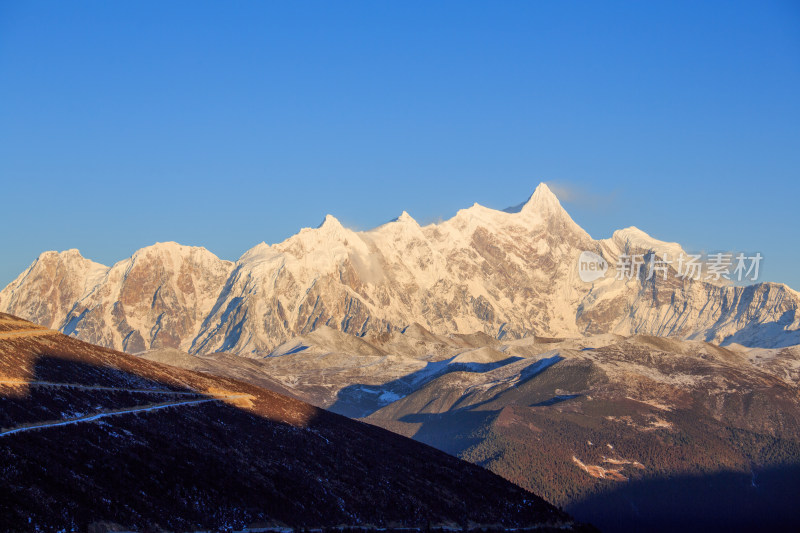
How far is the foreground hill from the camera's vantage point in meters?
106

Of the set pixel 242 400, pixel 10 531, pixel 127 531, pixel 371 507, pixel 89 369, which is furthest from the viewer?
pixel 242 400

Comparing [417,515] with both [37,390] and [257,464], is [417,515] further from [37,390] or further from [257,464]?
[37,390]

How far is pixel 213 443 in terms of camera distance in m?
148

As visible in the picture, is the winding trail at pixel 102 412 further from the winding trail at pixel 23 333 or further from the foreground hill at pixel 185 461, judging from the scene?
the winding trail at pixel 23 333

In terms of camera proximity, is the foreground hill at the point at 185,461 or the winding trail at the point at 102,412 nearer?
the foreground hill at the point at 185,461

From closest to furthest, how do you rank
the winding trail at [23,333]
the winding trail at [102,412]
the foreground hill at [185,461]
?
the foreground hill at [185,461] → the winding trail at [102,412] → the winding trail at [23,333]

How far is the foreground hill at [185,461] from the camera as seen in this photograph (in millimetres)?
105562

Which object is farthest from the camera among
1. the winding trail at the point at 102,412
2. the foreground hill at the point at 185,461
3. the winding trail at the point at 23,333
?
the winding trail at the point at 23,333

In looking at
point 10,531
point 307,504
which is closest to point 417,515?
point 307,504

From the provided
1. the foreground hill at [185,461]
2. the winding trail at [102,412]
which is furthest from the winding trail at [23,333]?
the winding trail at [102,412]

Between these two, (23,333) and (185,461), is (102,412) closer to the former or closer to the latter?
(185,461)

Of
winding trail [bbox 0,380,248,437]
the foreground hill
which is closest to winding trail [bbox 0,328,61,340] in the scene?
the foreground hill

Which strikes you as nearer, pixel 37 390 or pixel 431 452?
pixel 37 390

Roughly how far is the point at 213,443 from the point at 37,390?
25827mm
